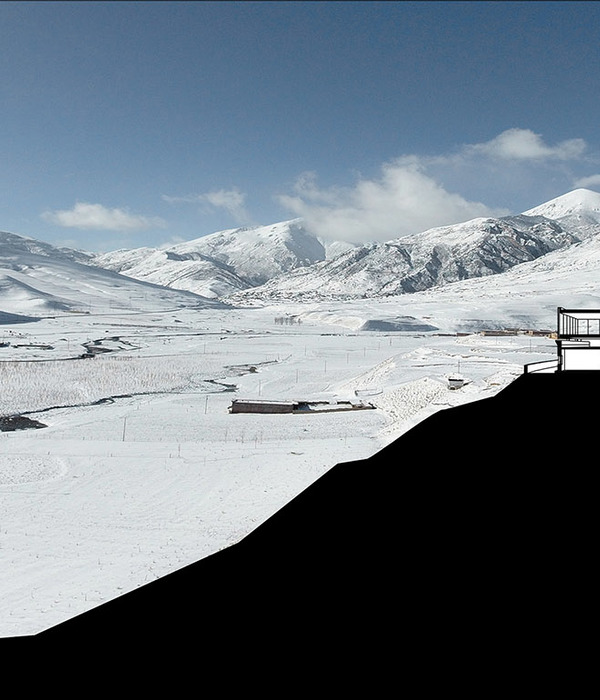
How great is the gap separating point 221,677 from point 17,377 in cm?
3483

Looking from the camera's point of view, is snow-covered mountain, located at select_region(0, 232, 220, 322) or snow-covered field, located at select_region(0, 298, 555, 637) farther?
snow-covered mountain, located at select_region(0, 232, 220, 322)

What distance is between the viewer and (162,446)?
60.5 ft

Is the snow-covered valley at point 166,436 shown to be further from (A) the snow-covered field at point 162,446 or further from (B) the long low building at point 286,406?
(B) the long low building at point 286,406

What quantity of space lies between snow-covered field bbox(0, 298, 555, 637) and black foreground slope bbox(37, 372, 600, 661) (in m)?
7.06

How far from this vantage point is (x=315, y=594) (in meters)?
2.55

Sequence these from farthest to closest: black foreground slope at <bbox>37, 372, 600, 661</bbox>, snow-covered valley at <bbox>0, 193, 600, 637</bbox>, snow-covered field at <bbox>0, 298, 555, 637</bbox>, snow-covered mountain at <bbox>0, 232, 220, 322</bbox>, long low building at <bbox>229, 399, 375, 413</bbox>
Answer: snow-covered mountain at <bbox>0, 232, 220, 322</bbox> < long low building at <bbox>229, 399, 375, 413</bbox> < snow-covered valley at <bbox>0, 193, 600, 637</bbox> < snow-covered field at <bbox>0, 298, 555, 637</bbox> < black foreground slope at <bbox>37, 372, 600, 661</bbox>

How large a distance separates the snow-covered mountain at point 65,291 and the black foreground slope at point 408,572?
316ft

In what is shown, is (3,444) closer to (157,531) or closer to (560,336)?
(157,531)

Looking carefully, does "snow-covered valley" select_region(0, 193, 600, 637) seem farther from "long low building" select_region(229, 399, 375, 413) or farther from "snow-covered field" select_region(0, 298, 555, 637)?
"long low building" select_region(229, 399, 375, 413)

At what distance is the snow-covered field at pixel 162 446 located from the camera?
34.6ft

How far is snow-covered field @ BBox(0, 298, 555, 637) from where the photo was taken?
10.5 meters

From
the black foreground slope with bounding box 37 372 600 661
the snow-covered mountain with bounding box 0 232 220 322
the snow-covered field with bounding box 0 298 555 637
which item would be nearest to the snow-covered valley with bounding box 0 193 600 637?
the snow-covered field with bounding box 0 298 555 637

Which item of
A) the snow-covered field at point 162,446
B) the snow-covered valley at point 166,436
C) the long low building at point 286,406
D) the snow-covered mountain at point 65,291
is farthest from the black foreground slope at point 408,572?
the snow-covered mountain at point 65,291

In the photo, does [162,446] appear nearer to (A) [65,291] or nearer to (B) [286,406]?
(B) [286,406]
